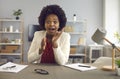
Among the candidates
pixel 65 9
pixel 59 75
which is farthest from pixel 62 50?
pixel 65 9

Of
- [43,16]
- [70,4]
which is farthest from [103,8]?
[43,16]

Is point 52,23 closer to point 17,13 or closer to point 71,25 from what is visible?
point 17,13

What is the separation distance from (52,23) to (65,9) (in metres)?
3.77

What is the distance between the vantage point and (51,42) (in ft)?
6.88

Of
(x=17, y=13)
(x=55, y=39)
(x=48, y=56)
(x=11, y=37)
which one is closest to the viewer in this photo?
(x=55, y=39)

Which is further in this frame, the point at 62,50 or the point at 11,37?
the point at 11,37

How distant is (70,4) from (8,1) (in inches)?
67.3

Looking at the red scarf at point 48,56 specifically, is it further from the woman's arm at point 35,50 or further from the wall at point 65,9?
the wall at point 65,9

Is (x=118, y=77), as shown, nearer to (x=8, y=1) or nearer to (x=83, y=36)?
(x=83, y=36)

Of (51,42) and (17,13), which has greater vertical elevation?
(17,13)

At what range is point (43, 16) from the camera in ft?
7.13

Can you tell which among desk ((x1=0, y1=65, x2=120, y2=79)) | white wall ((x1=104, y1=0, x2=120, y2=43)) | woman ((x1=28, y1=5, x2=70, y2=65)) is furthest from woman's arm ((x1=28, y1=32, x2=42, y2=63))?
white wall ((x1=104, y1=0, x2=120, y2=43))

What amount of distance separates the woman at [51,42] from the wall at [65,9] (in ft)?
11.5

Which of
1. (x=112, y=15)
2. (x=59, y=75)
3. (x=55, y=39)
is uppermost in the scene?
(x=112, y=15)
